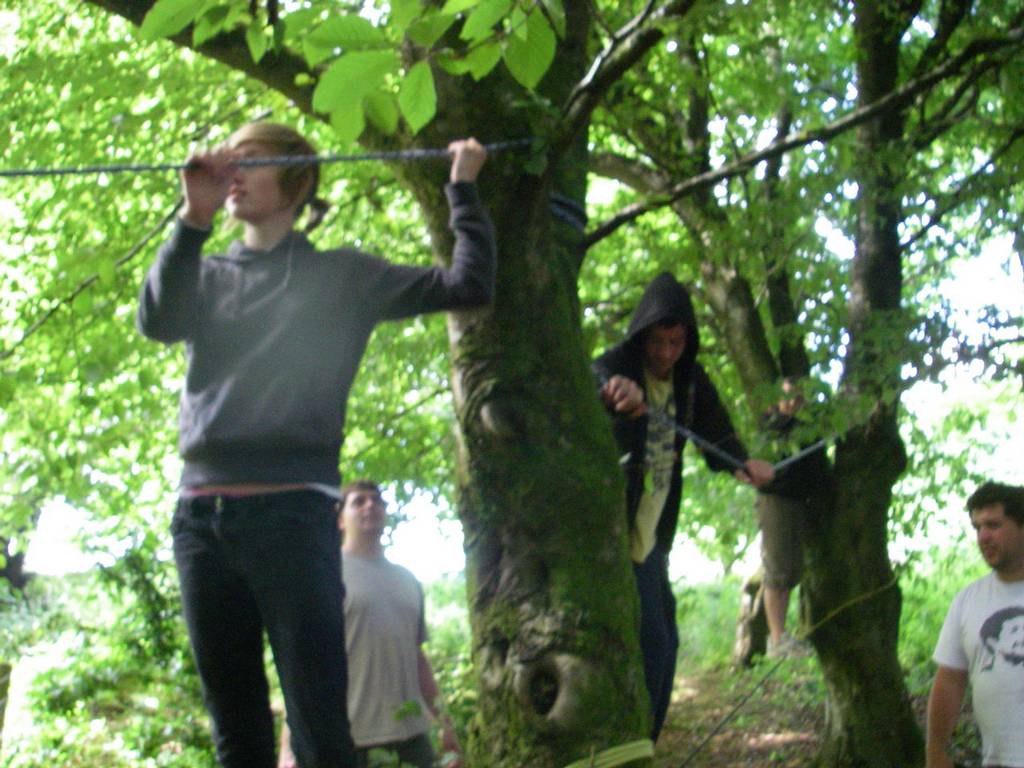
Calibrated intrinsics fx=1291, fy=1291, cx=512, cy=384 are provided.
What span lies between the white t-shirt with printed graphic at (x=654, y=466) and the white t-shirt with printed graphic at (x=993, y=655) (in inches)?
56.1

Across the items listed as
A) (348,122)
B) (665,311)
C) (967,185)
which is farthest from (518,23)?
(967,185)

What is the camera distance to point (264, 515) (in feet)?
8.93

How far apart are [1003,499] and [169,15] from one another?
3790 millimetres

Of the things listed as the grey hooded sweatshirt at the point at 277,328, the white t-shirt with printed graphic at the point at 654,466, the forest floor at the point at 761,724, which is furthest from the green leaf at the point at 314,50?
the forest floor at the point at 761,724

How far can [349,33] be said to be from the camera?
222 cm

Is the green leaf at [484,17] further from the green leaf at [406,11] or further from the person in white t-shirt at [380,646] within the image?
the person in white t-shirt at [380,646]

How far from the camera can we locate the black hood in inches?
171

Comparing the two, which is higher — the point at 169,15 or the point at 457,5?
the point at 169,15

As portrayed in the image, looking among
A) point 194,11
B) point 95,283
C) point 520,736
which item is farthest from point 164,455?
point 194,11

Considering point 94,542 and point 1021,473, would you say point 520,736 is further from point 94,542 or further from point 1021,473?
point 1021,473

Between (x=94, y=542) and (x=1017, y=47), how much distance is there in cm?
649

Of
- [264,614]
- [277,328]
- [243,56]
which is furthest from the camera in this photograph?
[243,56]

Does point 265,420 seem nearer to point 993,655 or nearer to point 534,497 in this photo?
point 534,497

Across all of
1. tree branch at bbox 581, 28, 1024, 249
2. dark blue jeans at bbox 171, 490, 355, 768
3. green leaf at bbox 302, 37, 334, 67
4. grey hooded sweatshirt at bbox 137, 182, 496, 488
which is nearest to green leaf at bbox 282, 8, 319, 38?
green leaf at bbox 302, 37, 334, 67
